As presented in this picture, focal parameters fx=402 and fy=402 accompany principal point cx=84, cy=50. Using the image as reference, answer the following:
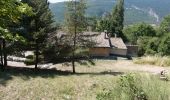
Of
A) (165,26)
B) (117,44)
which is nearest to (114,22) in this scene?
(117,44)

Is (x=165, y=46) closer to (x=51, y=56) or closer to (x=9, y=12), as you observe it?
(x=51, y=56)

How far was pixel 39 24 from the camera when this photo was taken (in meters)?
26.0

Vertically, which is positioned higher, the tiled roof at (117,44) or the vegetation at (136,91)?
the vegetation at (136,91)

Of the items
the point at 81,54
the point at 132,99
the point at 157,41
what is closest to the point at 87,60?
the point at 81,54

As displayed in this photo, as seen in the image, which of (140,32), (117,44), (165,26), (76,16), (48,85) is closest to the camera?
(48,85)

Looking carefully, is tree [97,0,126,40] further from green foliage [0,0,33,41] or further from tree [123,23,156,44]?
green foliage [0,0,33,41]

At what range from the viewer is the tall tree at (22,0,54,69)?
83.9 ft

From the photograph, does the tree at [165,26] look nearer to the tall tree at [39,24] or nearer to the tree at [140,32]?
the tree at [140,32]

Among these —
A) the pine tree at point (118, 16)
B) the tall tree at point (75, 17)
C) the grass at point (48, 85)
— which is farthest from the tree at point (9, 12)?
the pine tree at point (118, 16)

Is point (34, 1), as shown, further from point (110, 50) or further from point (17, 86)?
point (110, 50)

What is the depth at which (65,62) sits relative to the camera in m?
27.7

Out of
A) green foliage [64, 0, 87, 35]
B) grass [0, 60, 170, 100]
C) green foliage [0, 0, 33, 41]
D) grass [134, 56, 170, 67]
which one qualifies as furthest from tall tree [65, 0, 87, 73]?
green foliage [0, 0, 33, 41]

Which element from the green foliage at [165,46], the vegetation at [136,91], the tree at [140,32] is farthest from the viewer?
the tree at [140,32]

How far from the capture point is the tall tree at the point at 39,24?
25.6 meters
